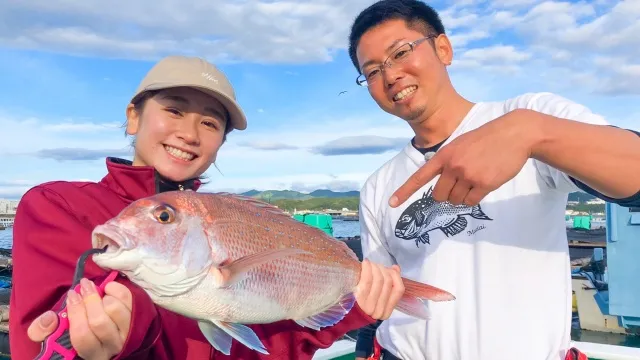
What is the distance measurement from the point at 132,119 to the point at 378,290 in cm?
155

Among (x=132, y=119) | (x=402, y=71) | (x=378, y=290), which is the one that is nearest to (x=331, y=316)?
(x=378, y=290)


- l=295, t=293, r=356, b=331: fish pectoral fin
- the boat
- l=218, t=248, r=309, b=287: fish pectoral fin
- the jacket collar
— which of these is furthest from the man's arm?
the boat

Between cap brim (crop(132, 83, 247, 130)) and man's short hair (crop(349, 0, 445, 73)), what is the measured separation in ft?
3.70

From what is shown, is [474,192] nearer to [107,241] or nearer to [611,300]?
[107,241]

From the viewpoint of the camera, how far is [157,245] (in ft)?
5.81

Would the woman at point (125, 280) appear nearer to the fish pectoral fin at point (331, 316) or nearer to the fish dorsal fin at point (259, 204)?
the fish pectoral fin at point (331, 316)

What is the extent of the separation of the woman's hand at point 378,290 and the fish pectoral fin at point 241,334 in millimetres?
670

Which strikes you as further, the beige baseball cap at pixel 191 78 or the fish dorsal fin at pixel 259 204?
the beige baseball cap at pixel 191 78

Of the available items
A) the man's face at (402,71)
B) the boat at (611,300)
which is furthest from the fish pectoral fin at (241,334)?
the boat at (611,300)

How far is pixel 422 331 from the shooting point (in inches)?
118

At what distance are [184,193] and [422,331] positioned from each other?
5.73 feet

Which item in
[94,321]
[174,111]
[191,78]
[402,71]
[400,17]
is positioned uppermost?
[400,17]

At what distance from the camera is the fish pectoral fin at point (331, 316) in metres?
2.22

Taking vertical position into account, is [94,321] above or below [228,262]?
below
